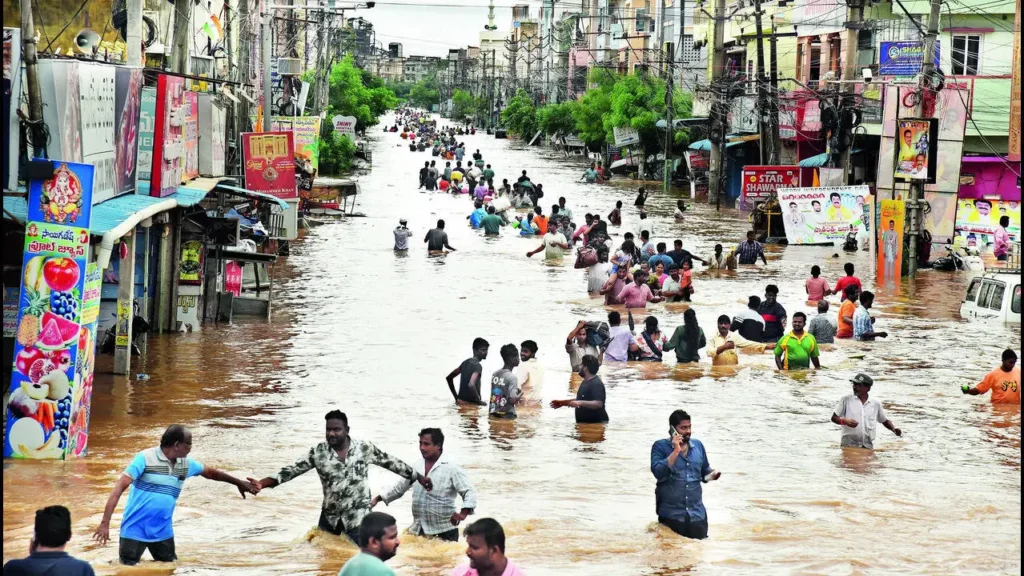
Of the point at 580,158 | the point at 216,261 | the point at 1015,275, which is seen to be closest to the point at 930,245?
the point at 1015,275

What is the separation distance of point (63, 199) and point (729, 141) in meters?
42.5

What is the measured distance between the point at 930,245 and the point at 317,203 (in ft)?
64.0

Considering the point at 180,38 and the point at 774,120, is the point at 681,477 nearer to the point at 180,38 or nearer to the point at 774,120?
the point at 180,38

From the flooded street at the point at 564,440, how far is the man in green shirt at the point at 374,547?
2.93m

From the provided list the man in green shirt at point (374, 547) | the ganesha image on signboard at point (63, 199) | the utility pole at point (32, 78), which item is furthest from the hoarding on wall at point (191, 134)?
the man in green shirt at point (374, 547)

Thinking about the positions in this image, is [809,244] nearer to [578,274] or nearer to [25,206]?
[578,274]

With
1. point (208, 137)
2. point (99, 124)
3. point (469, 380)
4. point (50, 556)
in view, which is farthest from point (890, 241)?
point (50, 556)

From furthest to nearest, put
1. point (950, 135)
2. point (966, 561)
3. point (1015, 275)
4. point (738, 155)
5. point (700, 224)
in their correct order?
point (738, 155), point (700, 224), point (950, 135), point (1015, 275), point (966, 561)

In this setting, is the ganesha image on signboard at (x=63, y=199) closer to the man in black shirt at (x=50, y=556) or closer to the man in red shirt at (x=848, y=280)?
the man in black shirt at (x=50, y=556)

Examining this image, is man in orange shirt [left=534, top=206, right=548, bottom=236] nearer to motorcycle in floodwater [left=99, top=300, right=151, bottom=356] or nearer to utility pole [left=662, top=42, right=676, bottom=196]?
utility pole [left=662, top=42, right=676, bottom=196]

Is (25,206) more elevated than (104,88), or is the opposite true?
(104,88)

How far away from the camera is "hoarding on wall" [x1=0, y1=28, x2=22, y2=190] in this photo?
44.5 feet

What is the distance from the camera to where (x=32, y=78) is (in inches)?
549

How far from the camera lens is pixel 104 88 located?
55.6ft
